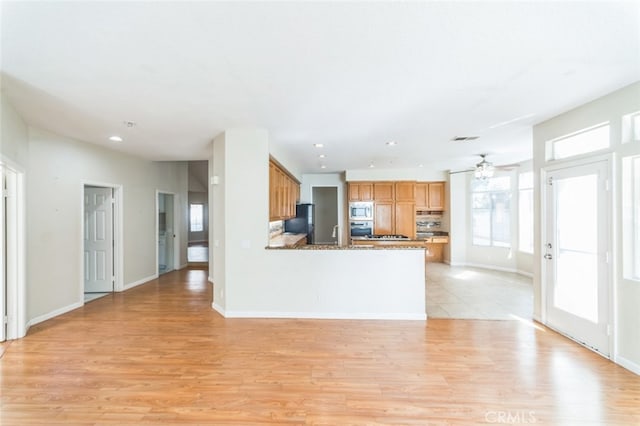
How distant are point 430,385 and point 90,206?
6.18 meters

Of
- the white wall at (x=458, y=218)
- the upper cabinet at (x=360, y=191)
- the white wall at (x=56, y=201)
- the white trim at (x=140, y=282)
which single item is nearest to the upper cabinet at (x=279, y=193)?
the upper cabinet at (x=360, y=191)

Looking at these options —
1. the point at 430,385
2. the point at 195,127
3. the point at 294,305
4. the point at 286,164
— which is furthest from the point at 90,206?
the point at 430,385

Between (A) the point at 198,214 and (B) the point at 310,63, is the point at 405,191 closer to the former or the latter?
(B) the point at 310,63

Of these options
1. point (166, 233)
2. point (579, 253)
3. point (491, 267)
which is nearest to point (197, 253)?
point (166, 233)

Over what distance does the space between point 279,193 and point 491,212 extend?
18.2ft

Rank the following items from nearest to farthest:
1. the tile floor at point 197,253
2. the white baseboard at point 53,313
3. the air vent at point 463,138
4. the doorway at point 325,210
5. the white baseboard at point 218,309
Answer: the white baseboard at point 53,313 < the white baseboard at point 218,309 < the air vent at point 463,138 < the tile floor at point 197,253 < the doorway at point 325,210

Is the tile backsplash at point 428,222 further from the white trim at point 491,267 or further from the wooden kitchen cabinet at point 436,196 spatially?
the white trim at point 491,267

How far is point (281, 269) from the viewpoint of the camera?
3936 millimetres

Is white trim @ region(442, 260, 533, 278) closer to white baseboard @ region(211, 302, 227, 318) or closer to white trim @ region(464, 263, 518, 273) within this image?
white trim @ region(464, 263, 518, 273)

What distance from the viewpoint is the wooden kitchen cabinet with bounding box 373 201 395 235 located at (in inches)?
305

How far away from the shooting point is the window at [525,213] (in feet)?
21.0

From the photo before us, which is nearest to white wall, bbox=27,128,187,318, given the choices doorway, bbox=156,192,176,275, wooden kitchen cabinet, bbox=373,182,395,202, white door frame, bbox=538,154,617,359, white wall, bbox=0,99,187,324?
white wall, bbox=0,99,187,324

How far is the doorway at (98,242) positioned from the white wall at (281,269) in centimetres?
291

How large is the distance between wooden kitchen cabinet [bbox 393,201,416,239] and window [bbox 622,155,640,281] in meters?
5.08
